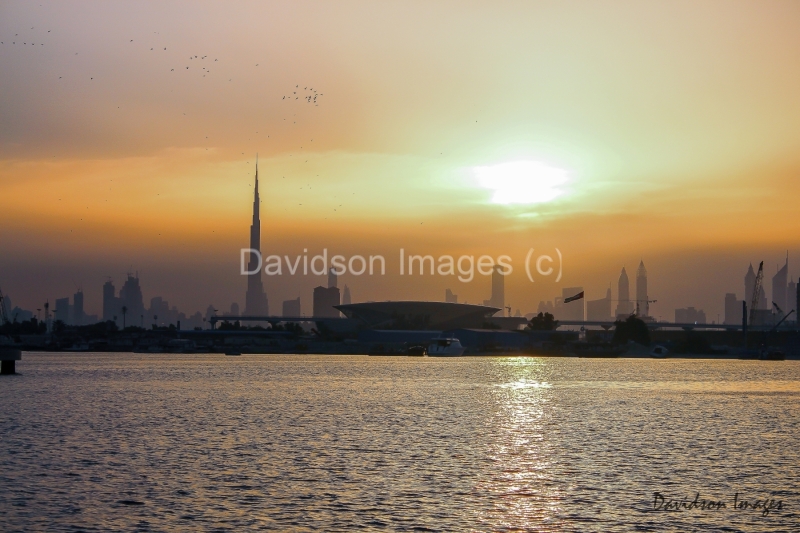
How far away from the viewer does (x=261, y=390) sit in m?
90.8

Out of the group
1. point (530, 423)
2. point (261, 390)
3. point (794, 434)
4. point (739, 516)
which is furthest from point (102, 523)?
point (261, 390)

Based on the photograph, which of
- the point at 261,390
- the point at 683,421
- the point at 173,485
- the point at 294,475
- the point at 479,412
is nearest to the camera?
the point at 173,485

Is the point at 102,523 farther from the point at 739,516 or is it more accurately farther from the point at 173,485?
the point at 739,516

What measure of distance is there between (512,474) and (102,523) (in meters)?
16.5

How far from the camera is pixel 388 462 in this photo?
40188 millimetres

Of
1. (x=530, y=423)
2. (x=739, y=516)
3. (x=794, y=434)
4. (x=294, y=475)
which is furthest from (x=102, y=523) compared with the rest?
(x=794, y=434)

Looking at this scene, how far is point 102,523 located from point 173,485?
647 cm

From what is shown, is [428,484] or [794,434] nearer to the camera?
[428,484]

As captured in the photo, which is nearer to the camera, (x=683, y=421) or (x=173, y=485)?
(x=173, y=485)

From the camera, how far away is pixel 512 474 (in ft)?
123

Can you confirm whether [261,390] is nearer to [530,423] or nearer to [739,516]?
[530,423]

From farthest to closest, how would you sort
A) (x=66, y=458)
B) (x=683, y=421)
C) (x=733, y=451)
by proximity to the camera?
1. (x=683, y=421)
2. (x=733, y=451)
3. (x=66, y=458)

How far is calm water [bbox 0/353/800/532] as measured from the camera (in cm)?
2905

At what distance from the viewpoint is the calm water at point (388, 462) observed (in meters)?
29.0
